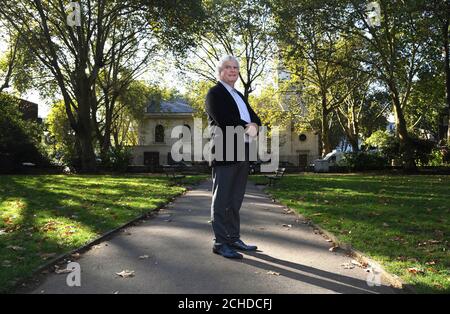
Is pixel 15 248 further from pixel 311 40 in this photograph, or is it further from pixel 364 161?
pixel 364 161

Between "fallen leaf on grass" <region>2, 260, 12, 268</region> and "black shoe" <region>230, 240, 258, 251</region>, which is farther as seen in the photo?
"black shoe" <region>230, 240, 258, 251</region>

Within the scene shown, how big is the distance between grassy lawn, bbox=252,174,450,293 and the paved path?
429 mm

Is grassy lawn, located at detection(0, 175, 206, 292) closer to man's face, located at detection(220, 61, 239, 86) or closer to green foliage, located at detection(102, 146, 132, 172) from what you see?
man's face, located at detection(220, 61, 239, 86)

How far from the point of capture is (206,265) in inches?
197

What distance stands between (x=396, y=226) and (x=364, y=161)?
24707 mm

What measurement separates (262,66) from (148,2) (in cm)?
1618

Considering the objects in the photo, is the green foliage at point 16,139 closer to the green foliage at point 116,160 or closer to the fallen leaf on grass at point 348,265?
the green foliage at point 116,160

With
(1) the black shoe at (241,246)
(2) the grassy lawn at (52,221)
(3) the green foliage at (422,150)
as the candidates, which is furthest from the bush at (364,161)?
(1) the black shoe at (241,246)

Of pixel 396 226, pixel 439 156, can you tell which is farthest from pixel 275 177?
pixel 439 156

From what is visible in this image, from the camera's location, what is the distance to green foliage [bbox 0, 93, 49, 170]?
98.4 ft

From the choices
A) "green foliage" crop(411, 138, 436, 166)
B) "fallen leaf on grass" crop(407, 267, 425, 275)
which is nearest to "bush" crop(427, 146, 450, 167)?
"green foliage" crop(411, 138, 436, 166)

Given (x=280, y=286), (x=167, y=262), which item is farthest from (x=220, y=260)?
(x=280, y=286)

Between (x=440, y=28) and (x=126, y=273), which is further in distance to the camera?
(x=440, y=28)
